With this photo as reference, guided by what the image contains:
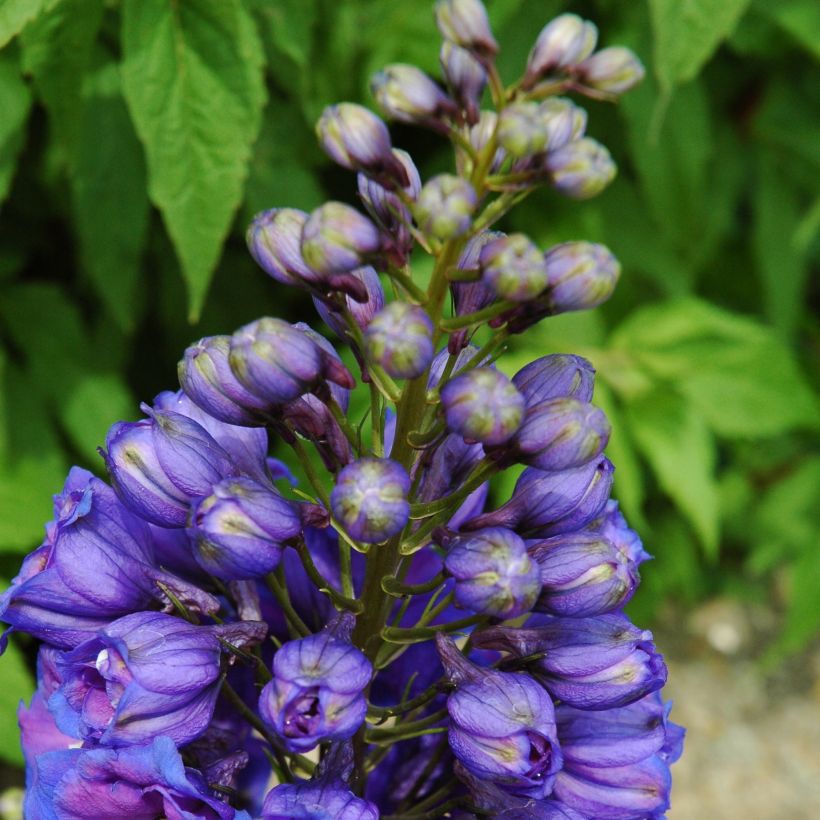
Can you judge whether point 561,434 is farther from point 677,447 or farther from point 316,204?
point 677,447

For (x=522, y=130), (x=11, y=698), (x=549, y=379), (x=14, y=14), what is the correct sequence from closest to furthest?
(x=522, y=130)
(x=549, y=379)
(x=14, y=14)
(x=11, y=698)

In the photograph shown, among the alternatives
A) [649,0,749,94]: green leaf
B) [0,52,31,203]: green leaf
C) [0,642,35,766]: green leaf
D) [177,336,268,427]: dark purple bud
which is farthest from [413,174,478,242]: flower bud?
[0,642,35,766]: green leaf

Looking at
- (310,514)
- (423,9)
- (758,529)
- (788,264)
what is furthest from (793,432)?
(310,514)

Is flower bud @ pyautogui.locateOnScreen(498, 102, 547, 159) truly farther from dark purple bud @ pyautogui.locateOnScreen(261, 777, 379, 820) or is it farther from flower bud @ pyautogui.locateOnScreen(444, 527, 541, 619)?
dark purple bud @ pyautogui.locateOnScreen(261, 777, 379, 820)

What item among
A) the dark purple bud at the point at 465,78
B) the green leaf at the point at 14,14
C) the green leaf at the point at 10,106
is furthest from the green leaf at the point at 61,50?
the dark purple bud at the point at 465,78

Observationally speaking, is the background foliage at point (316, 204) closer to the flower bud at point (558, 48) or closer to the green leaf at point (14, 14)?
the green leaf at point (14, 14)

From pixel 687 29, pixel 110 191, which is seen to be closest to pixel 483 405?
pixel 687 29
